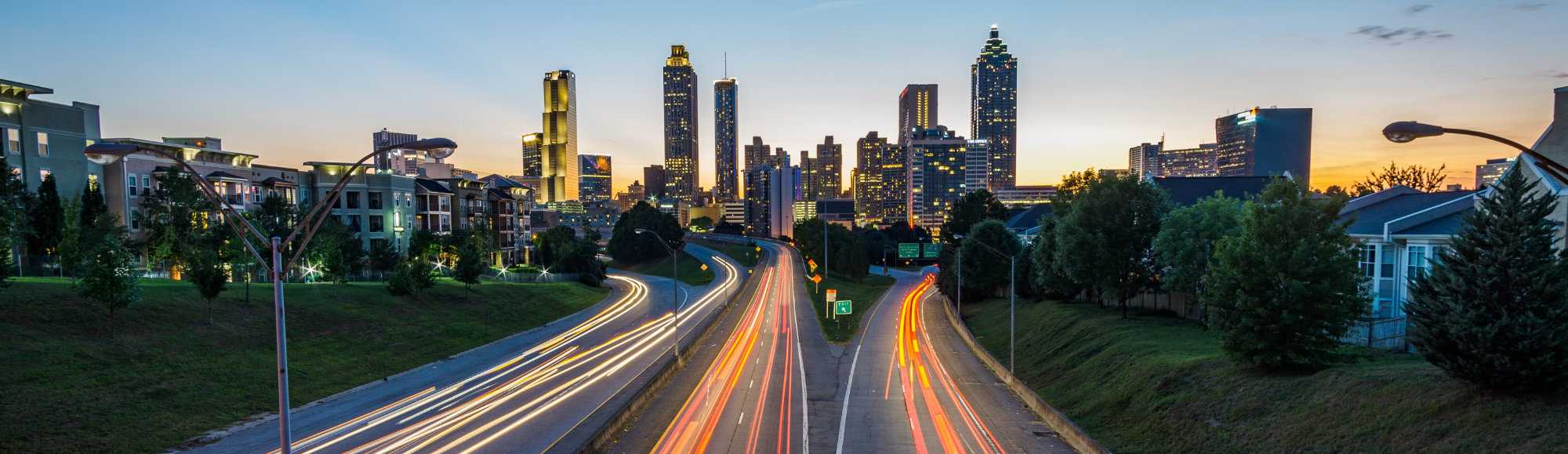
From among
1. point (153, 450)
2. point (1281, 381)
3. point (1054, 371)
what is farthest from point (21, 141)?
point (1281, 381)

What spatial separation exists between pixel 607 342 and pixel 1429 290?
46.3 meters

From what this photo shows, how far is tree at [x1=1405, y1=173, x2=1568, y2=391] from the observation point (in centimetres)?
1567

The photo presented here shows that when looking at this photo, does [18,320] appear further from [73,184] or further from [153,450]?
[73,184]

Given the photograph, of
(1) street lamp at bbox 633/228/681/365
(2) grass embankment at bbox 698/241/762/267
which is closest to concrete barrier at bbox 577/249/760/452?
(1) street lamp at bbox 633/228/681/365

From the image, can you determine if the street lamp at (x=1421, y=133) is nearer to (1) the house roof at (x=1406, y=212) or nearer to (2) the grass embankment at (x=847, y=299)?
(1) the house roof at (x=1406, y=212)

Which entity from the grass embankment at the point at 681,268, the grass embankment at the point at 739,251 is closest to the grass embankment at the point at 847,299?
the grass embankment at the point at 681,268

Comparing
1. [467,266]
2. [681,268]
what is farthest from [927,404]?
[681,268]

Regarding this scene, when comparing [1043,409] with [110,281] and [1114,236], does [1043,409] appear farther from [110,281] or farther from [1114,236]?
[110,281]

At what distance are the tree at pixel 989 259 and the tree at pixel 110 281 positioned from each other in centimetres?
6377

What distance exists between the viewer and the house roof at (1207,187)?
224 ft

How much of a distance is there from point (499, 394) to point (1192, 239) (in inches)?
1516

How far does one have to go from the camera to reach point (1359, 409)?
18812 millimetres

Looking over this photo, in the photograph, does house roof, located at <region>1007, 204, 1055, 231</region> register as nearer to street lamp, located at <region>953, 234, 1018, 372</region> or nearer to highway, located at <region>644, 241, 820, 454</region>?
street lamp, located at <region>953, 234, 1018, 372</region>

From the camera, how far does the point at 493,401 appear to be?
3194 cm
